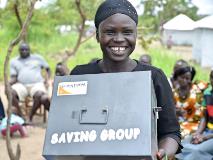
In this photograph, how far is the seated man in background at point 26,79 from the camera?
7273mm

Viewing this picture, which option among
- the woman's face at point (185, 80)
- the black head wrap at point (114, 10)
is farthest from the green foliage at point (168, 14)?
the black head wrap at point (114, 10)

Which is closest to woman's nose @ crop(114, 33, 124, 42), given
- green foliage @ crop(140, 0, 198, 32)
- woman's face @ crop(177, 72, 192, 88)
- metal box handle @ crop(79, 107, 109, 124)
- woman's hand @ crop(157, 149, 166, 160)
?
metal box handle @ crop(79, 107, 109, 124)

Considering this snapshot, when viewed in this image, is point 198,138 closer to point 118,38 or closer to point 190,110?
point 190,110

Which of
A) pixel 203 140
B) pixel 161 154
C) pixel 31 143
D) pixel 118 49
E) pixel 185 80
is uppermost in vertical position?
pixel 118 49

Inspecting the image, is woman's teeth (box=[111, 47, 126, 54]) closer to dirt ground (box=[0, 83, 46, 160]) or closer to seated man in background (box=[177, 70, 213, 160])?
seated man in background (box=[177, 70, 213, 160])

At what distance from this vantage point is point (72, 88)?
5.41 feet

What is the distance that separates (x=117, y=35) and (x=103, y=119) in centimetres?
36

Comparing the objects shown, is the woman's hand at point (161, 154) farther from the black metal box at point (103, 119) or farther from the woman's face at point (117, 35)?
the woman's face at point (117, 35)

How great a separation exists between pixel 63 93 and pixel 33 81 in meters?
6.00

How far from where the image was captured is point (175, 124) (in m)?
1.76

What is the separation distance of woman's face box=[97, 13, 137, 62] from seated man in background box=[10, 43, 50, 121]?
18.2ft

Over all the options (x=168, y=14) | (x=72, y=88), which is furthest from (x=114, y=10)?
(x=168, y=14)

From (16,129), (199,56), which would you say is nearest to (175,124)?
(16,129)

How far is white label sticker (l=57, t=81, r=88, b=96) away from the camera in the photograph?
1.64 m
